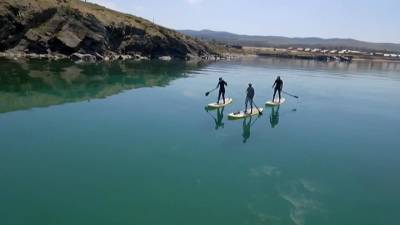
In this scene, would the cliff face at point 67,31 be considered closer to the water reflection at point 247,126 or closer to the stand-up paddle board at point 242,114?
the stand-up paddle board at point 242,114

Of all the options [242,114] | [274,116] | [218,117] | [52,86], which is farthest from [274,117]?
[52,86]

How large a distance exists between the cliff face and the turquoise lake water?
143 ft

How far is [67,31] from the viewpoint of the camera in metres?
75.6

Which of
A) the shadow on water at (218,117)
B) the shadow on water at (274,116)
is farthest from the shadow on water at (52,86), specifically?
the shadow on water at (274,116)

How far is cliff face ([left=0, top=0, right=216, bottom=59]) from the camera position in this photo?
2773 inches

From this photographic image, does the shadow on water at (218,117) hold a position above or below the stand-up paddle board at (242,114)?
below

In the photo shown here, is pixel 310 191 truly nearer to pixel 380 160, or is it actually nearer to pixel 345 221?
pixel 345 221

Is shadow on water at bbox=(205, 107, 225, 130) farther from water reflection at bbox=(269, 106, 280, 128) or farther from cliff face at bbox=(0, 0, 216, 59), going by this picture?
cliff face at bbox=(0, 0, 216, 59)

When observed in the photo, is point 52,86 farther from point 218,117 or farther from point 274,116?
point 274,116

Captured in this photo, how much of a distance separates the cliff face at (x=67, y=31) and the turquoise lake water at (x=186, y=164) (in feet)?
143

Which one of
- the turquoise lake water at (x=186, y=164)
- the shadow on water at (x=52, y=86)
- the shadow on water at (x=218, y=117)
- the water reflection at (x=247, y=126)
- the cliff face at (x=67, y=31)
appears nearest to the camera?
the turquoise lake water at (x=186, y=164)

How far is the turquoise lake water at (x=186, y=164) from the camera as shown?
12832 mm

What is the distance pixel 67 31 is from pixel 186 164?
217 feet

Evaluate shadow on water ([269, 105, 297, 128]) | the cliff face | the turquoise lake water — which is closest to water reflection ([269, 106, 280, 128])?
shadow on water ([269, 105, 297, 128])
